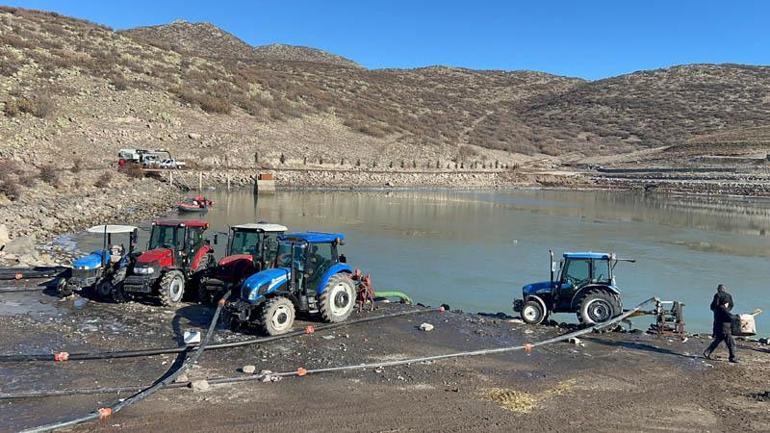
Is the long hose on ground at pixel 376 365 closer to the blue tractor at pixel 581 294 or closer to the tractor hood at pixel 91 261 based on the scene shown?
the blue tractor at pixel 581 294

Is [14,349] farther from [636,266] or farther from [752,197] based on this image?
[752,197]

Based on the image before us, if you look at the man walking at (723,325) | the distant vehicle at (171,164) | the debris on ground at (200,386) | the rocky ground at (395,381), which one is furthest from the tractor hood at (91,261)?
the distant vehicle at (171,164)

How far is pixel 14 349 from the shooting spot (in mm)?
9297

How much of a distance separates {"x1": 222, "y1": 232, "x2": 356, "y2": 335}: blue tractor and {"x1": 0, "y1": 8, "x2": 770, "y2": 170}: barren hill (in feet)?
112

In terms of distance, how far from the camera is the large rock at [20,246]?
701 inches

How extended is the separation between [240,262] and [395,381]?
519 centimetres

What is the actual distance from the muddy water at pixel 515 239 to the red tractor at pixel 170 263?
5.54 meters

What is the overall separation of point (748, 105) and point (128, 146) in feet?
337

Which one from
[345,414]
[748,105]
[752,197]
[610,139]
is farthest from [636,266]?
[748,105]

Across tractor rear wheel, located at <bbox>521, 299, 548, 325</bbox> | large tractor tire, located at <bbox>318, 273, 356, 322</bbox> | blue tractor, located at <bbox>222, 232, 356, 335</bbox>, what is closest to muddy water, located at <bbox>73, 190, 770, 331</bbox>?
tractor rear wheel, located at <bbox>521, 299, 548, 325</bbox>

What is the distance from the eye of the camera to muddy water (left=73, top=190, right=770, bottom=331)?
1734 centimetres

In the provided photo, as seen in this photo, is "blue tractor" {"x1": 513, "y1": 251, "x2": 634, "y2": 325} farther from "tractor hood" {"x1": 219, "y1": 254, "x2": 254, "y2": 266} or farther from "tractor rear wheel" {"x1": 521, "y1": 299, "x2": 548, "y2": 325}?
"tractor hood" {"x1": 219, "y1": 254, "x2": 254, "y2": 266}

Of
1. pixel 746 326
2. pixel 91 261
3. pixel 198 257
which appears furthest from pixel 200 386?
pixel 746 326

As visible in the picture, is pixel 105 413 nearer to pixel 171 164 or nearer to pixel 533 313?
pixel 533 313
